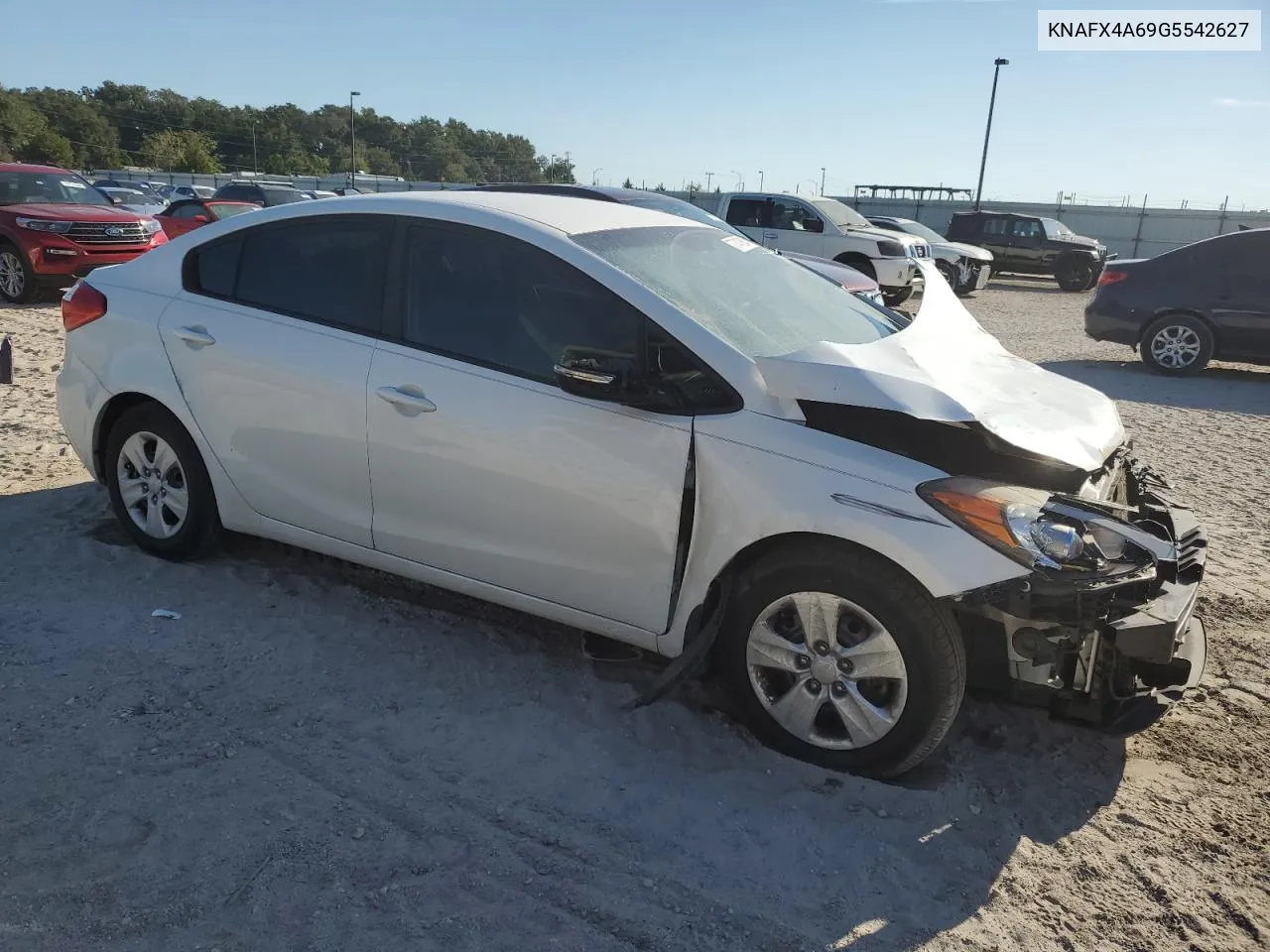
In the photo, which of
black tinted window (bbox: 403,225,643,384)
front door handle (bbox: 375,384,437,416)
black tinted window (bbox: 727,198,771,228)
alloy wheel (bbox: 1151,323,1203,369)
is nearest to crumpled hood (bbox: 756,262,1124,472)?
black tinted window (bbox: 403,225,643,384)

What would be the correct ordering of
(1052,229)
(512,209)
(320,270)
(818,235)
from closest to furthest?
(512,209)
(320,270)
(818,235)
(1052,229)

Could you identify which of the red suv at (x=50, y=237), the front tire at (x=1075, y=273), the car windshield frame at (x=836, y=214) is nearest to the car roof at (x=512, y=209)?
the red suv at (x=50, y=237)

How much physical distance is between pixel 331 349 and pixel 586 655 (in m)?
1.59

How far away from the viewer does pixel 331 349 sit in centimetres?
387

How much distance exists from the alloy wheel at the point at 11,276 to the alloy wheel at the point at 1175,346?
46.0ft

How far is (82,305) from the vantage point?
457cm

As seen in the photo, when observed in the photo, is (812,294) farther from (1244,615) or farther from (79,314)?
(79,314)

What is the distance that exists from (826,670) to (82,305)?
378 cm

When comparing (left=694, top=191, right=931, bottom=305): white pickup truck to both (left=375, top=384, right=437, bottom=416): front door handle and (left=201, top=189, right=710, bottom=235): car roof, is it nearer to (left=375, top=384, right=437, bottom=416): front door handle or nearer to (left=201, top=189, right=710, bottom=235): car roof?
(left=201, top=189, right=710, bottom=235): car roof

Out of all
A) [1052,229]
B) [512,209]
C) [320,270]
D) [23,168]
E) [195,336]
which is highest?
[1052,229]

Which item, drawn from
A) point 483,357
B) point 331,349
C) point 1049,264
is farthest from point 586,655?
point 1049,264

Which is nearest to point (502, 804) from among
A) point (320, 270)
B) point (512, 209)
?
point (512, 209)

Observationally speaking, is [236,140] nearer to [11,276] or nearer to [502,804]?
[11,276]

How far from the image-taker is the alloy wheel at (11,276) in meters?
12.5
